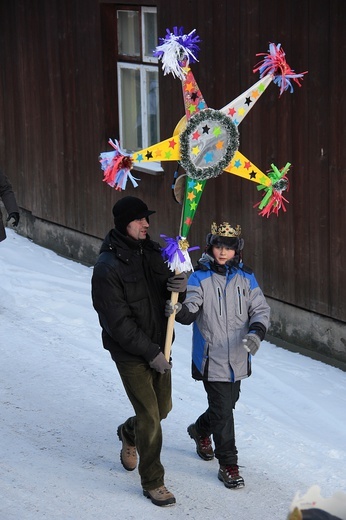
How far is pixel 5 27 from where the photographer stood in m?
13.2

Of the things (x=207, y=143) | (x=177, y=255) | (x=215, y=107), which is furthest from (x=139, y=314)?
(x=215, y=107)

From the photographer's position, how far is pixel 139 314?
592 centimetres

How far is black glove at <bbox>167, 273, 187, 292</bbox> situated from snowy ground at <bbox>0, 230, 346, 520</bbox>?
1179mm

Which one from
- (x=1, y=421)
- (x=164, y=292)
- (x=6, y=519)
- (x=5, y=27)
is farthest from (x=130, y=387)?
(x=5, y=27)

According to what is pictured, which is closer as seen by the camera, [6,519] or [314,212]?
[6,519]

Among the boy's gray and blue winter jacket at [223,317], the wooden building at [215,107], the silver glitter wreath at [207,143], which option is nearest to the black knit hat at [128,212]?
the silver glitter wreath at [207,143]

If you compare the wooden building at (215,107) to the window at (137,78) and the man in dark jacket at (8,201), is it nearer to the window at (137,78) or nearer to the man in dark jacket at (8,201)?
the window at (137,78)

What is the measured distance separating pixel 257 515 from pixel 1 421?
81.5 inches

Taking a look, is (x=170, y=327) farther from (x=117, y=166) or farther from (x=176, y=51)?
(x=176, y=51)

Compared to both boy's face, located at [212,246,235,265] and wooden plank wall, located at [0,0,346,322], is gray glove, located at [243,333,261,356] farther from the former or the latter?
wooden plank wall, located at [0,0,346,322]

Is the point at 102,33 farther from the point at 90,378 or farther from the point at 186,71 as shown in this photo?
the point at 186,71

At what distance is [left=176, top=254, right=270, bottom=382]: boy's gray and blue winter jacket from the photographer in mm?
6133

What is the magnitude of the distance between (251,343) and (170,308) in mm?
493

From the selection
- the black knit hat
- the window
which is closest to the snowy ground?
the black knit hat
